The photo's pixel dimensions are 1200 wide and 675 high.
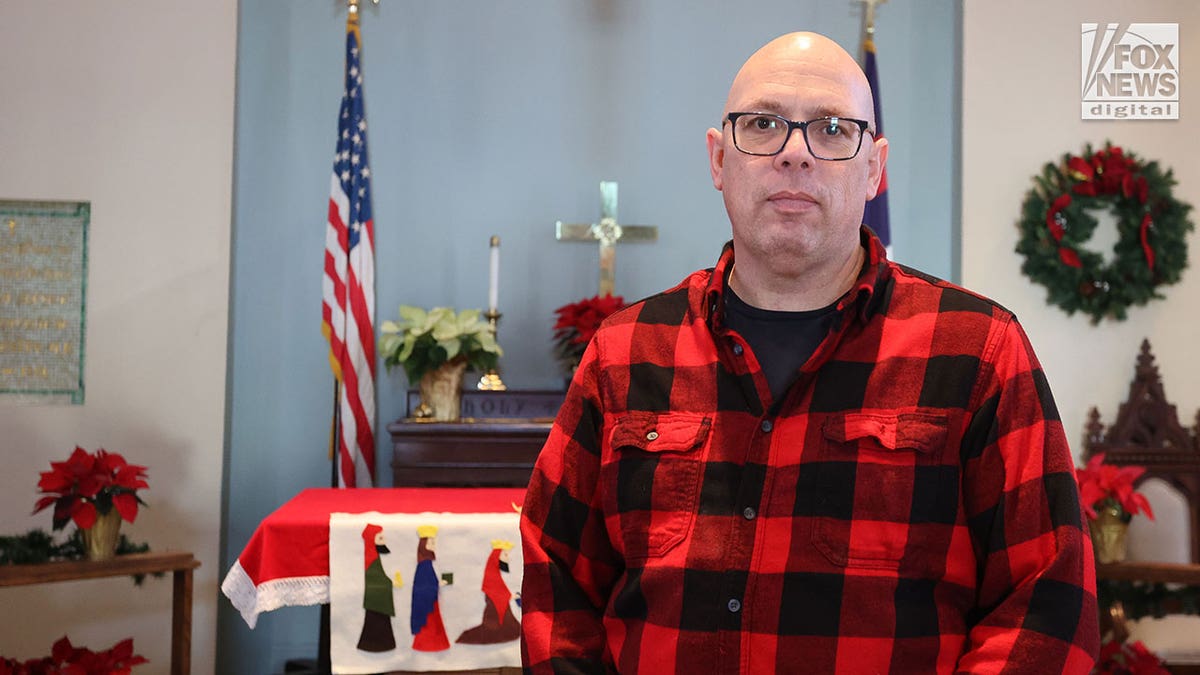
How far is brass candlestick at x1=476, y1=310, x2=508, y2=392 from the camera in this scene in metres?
4.56

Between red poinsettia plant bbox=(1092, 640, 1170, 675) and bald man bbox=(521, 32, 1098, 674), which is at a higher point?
bald man bbox=(521, 32, 1098, 674)

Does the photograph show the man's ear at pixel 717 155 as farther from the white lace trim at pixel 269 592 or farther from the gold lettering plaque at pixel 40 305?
the gold lettering plaque at pixel 40 305

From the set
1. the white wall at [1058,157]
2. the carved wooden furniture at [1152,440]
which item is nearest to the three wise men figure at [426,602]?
the white wall at [1058,157]

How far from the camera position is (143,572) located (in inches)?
145

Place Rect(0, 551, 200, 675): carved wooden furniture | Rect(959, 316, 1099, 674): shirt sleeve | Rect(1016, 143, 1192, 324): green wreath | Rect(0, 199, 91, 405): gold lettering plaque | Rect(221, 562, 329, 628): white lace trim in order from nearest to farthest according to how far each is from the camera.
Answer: Rect(959, 316, 1099, 674): shirt sleeve, Rect(221, 562, 329, 628): white lace trim, Rect(0, 551, 200, 675): carved wooden furniture, Rect(0, 199, 91, 405): gold lettering plaque, Rect(1016, 143, 1192, 324): green wreath

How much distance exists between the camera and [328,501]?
349cm

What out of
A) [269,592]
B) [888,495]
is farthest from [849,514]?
[269,592]

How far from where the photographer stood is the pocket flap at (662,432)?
5.29 feet

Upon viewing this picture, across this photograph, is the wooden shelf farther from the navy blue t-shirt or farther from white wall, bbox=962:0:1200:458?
the navy blue t-shirt

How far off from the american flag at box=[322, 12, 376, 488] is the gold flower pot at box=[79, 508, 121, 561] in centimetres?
101

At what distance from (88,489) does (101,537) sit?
182 millimetres

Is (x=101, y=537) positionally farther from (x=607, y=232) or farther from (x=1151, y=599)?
(x=1151, y=599)

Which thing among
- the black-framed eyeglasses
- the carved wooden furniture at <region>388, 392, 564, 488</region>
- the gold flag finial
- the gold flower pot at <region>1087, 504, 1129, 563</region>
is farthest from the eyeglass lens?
the gold flag finial

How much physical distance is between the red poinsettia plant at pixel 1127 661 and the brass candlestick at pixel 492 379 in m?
2.46
